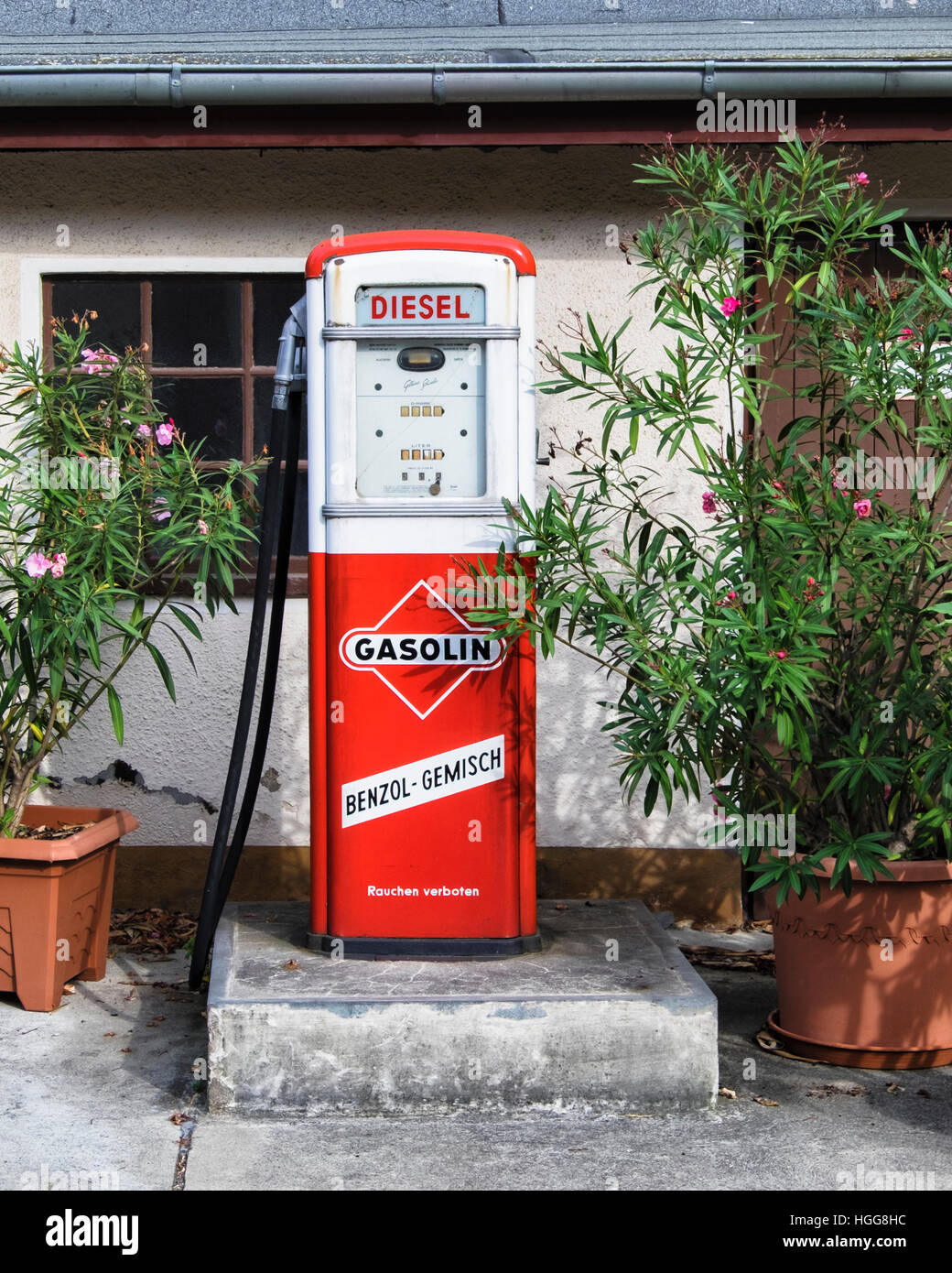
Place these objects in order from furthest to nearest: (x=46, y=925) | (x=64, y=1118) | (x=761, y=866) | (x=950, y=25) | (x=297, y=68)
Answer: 1. (x=950, y=25)
2. (x=297, y=68)
3. (x=46, y=925)
4. (x=761, y=866)
5. (x=64, y=1118)

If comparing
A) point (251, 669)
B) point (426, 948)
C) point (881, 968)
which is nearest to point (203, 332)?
point (251, 669)

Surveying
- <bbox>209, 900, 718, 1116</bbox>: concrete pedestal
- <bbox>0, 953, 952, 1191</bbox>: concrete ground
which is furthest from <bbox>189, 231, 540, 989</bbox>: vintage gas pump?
<bbox>0, 953, 952, 1191</bbox>: concrete ground

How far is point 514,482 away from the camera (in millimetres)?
3902

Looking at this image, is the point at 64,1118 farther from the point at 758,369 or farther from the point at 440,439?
the point at 758,369

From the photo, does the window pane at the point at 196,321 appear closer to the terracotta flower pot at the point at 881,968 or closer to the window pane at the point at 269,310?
the window pane at the point at 269,310

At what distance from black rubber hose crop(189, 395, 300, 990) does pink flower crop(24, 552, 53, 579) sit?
0.68m

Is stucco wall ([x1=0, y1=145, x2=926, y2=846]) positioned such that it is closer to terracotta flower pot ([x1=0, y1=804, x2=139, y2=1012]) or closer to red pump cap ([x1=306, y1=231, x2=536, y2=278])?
terracotta flower pot ([x1=0, y1=804, x2=139, y2=1012])

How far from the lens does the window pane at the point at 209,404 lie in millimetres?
5402

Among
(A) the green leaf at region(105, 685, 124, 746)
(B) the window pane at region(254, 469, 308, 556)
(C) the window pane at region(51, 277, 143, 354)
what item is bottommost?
(A) the green leaf at region(105, 685, 124, 746)

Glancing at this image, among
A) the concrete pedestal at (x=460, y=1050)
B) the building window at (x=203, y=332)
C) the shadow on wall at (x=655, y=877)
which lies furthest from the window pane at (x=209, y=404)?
the concrete pedestal at (x=460, y=1050)

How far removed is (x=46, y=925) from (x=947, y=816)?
271 cm

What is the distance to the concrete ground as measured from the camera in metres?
3.16

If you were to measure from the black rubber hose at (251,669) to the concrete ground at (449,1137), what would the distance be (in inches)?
13.9

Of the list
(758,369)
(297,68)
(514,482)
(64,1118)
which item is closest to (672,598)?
(514,482)
